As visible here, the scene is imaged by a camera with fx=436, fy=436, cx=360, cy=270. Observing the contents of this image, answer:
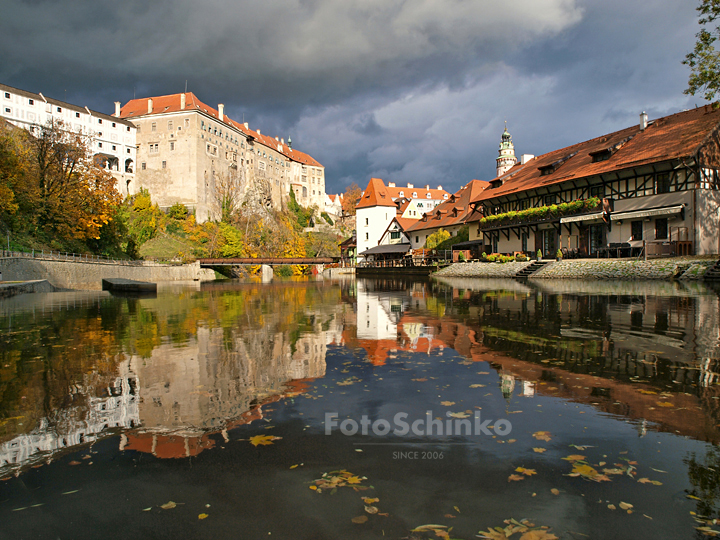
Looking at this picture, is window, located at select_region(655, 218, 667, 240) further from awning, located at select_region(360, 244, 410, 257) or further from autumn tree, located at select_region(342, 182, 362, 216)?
autumn tree, located at select_region(342, 182, 362, 216)

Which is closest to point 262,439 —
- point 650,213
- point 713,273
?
point 713,273

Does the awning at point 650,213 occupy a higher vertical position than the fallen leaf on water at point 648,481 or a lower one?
higher

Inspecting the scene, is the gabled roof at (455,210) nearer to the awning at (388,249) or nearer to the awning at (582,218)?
the awning at (388,249)

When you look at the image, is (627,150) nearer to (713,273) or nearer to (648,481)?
(713,273)

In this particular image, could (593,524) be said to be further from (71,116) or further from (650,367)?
(71,116)

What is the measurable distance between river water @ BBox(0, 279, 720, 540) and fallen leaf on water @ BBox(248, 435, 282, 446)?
24mm

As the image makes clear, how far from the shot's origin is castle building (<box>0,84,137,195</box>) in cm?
7075

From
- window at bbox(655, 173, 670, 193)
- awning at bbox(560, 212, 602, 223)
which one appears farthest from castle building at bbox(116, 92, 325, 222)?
window at bbox(655, 173, 670, 193)

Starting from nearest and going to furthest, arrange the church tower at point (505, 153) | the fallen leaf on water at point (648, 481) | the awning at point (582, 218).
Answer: the fallen leaf on water at point (648, 481)
the awning at point (582, 218)
the church tower at point (505, 153)

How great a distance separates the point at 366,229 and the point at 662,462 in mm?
80119

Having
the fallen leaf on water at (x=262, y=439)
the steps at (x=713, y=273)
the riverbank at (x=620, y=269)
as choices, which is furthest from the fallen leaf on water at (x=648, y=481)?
the riverbank at (x=620, y=269)

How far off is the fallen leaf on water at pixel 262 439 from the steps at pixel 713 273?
88.7 ft

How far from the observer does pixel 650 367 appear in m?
6.49

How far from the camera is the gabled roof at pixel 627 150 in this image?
99.0ft
